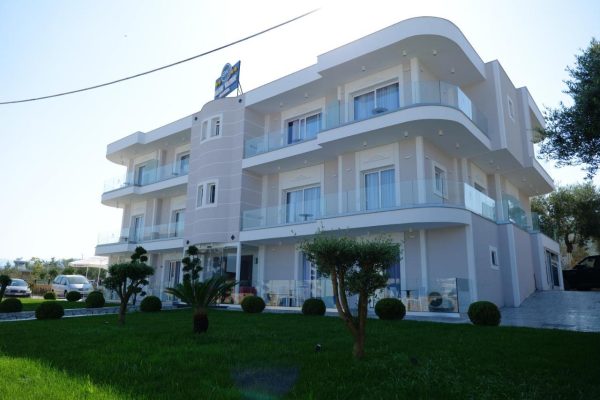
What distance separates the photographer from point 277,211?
64.4ft

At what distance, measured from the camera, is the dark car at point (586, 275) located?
66.1ft

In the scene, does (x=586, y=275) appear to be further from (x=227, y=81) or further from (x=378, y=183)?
(x=227, y=81)

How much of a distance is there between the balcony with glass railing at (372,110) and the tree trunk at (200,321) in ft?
32.4

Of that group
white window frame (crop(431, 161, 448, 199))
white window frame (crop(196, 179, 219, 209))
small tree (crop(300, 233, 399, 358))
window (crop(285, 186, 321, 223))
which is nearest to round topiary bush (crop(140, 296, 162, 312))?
white window frame (crop(196, 179, 219, 209))

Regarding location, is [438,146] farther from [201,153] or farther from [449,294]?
[201,153]

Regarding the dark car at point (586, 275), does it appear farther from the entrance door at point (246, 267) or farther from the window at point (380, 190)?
the entrance door at point (246, 267)

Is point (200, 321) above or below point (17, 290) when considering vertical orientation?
below

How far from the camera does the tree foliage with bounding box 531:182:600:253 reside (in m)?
28.2

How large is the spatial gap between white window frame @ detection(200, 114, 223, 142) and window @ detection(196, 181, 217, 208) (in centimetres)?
249

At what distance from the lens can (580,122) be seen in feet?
29.6

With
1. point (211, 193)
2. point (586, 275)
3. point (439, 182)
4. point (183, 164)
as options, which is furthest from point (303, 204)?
point (586, 275)

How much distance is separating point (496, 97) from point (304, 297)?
38.0 ft

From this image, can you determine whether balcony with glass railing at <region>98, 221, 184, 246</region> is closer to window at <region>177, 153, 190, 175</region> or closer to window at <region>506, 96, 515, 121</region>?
window at <region>177, 153, 190, 175</region>

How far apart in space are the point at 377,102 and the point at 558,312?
9.89 metres
